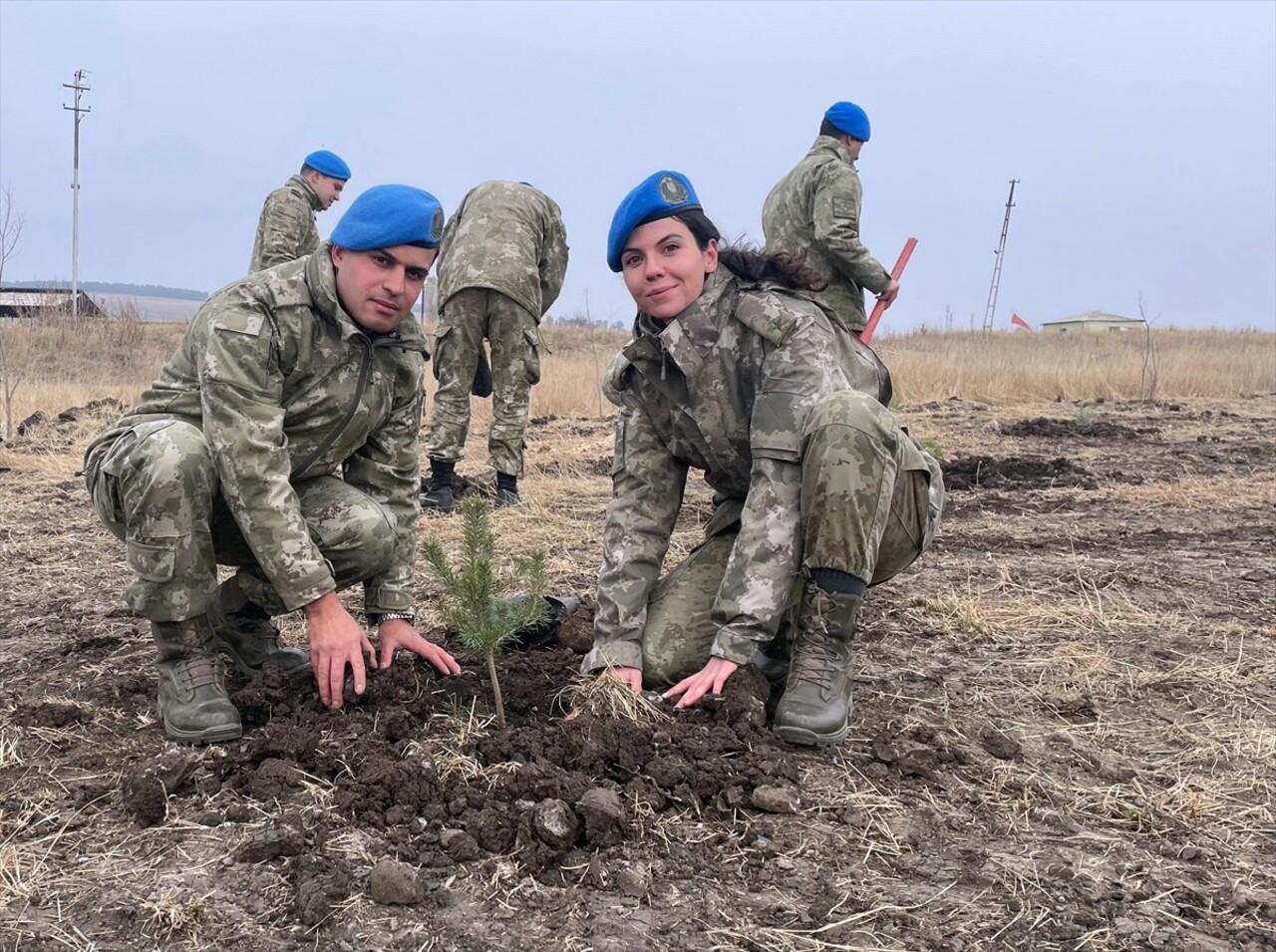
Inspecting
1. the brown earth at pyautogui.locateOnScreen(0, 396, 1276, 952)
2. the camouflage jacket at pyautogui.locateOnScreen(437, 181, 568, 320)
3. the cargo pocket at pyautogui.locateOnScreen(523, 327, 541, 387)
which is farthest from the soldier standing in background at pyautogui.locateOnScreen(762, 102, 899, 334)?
the brown earth at pyautogui.locateOnScreen(0, 396, 1276, 952)

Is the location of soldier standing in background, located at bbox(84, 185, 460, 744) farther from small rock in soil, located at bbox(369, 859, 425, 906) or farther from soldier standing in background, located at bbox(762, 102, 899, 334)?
soldier standing in background, located at bbox(762, 102, 899, 334)

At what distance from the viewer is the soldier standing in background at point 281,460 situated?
2400 millimetres

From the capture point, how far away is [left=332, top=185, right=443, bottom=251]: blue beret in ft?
7.96

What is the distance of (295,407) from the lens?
265cm

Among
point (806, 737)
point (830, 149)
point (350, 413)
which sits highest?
point (830, 149)

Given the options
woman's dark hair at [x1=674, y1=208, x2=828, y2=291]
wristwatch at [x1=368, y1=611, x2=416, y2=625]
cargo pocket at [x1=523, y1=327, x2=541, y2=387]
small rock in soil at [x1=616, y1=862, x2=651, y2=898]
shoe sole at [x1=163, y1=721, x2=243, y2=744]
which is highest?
woman's dark hair at [x1=674, y1=208, x2=828, y2=291]

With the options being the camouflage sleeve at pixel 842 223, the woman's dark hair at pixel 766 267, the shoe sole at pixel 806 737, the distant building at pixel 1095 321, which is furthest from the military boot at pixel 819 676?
the distant building at pixel 1095 321

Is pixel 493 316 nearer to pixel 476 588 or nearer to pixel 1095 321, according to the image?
pixel 476 588

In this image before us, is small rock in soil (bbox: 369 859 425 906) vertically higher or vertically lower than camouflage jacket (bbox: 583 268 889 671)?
lower

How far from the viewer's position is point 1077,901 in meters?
1.82

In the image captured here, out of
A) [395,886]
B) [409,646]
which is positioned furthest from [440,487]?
[395,886]

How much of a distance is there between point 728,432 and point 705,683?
691 millimetres

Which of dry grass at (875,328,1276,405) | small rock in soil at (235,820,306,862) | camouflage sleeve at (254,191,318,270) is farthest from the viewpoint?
dry grass at (875,328,1276,405)

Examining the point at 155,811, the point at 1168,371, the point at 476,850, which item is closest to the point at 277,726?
the point at 155,811
